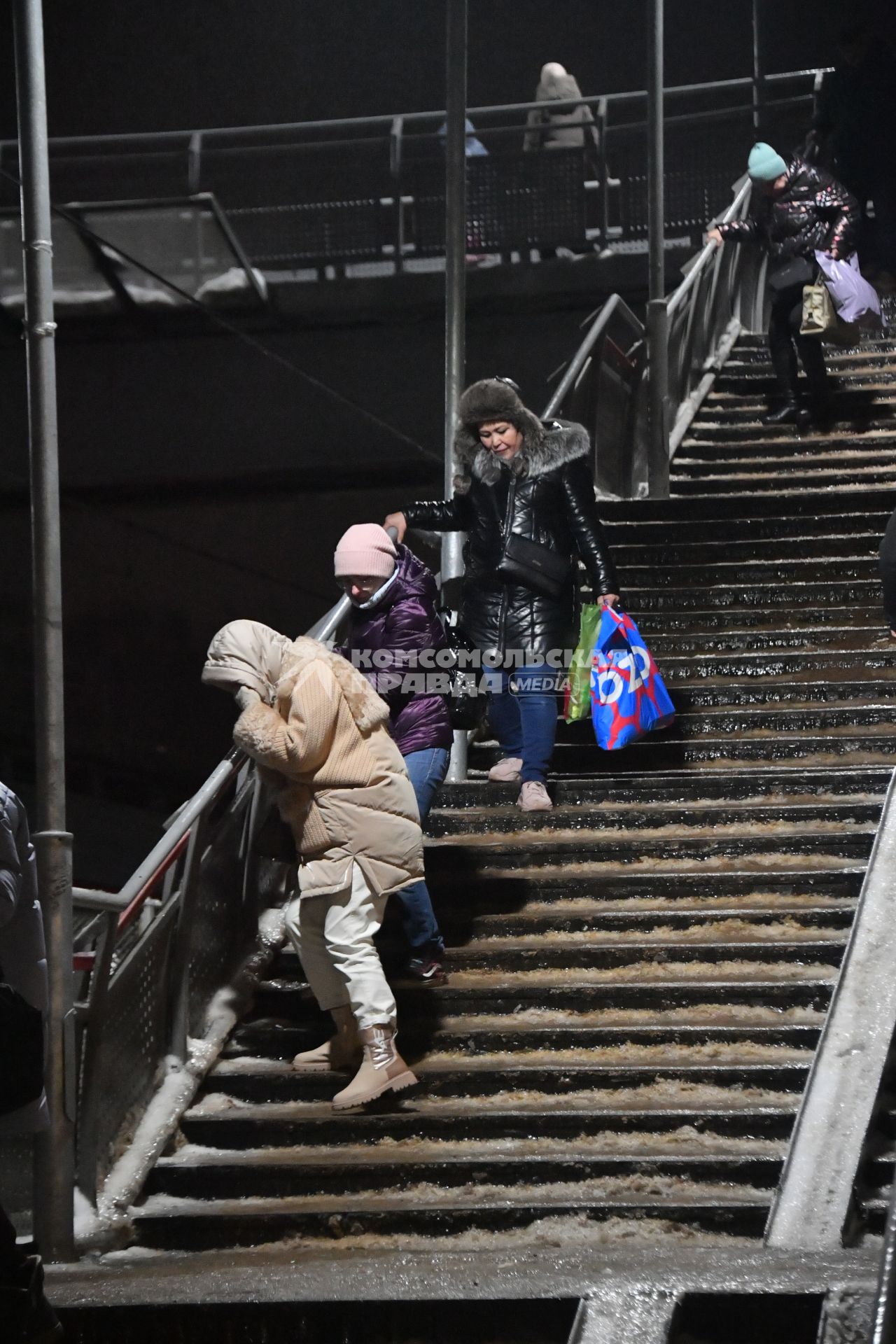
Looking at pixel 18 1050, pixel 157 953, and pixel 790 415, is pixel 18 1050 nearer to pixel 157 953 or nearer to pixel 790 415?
pixel 157 953

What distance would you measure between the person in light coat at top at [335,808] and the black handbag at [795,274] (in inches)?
231

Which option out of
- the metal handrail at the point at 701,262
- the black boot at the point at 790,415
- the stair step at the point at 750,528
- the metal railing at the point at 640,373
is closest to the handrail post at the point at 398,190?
the metal handrail at the point at 701,262

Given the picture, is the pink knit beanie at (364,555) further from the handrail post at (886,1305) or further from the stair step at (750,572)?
the handrail post at (886,1305)

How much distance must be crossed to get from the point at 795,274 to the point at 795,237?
25cm

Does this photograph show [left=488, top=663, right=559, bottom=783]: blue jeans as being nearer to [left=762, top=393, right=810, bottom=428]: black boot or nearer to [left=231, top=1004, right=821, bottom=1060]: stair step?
[left=231, top=1004, right=821, bottom=1060]: stair step

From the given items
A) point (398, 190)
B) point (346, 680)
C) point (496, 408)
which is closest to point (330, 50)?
point (398, 190)

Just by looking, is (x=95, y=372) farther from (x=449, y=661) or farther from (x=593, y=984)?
(x=593, y=984)

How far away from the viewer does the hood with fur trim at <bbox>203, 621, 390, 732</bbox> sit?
17.4 ft

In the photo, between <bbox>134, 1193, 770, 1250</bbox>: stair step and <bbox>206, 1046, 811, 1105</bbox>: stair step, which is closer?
<bbox>134, 1193, 770, 1250</bbox>: stair step

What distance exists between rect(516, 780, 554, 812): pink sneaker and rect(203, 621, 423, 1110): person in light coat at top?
1.37 meters

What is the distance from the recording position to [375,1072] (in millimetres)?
5250

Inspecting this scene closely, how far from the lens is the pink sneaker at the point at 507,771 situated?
7.09 meters

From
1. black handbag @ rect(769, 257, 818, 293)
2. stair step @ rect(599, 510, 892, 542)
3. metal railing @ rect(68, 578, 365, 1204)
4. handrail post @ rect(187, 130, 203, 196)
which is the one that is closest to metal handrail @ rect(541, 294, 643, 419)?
stair step @ rect(599, 510, 892, 542)

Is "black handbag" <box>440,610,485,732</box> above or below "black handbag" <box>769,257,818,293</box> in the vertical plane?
below
